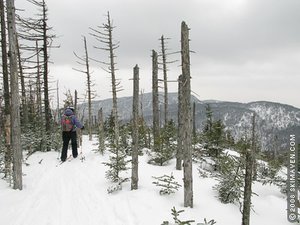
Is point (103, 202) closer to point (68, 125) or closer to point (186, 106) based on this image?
point (186, 106)

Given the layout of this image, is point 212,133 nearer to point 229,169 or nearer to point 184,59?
point 229,169

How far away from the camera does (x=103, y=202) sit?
27.2ft

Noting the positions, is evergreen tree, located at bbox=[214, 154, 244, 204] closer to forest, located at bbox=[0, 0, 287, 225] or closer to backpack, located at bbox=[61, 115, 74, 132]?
forest, located at bbox=[0, 0, 287, 225]

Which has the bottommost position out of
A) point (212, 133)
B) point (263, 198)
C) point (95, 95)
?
point (263, 198)

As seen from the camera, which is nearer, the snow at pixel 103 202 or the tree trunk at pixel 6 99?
the snow at pixel 103 202

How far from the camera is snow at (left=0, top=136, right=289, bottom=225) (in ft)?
23.5

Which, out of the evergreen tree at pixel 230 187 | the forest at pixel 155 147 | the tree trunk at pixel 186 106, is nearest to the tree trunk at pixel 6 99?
the forest at pixel 155 147

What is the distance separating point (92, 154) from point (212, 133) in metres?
6.47

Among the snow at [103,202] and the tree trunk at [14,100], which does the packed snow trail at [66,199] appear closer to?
the snow at [103,202]

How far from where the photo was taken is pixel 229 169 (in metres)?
10.1

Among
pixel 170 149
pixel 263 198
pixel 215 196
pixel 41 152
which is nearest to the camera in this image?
pixel 215 196

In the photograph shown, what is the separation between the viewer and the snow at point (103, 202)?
7152mm

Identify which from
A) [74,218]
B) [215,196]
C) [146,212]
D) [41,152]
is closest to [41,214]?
[74,218]

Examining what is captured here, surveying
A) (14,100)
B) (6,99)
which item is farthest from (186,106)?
(6,99)
